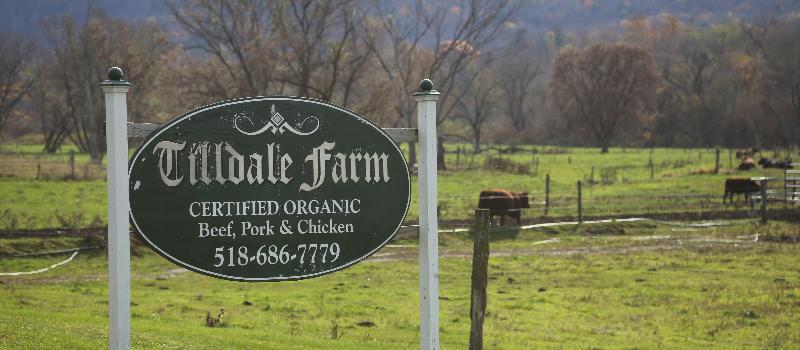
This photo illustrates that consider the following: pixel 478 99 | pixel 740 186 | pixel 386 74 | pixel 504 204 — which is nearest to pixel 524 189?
pixel 740 186

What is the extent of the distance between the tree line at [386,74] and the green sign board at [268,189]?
122ft

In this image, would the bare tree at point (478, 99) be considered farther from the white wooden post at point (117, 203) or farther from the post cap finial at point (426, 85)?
the white wooden post at point (117, 203)

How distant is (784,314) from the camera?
15398 mm

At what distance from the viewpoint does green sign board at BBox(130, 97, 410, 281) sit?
6.57 meters

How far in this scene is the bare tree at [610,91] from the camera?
8681cm

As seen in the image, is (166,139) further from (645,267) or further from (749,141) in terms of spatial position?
(749,141)

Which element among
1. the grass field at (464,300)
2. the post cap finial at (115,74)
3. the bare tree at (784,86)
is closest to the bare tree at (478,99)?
the bare tree at (784,86)

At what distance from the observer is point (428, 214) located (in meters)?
7.30

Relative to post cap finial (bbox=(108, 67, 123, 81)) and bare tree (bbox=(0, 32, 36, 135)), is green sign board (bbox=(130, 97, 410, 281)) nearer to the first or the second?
post cap finial (bbox=(108, 67, 123, 81))

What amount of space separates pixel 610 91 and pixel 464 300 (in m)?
73.5

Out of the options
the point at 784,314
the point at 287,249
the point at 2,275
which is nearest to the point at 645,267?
the point at 784,314

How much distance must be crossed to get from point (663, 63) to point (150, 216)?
108 metres

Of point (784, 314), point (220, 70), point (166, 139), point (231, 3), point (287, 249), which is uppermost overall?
point (231, 3)

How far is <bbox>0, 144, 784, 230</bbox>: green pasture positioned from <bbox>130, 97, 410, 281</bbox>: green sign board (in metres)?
18.9
